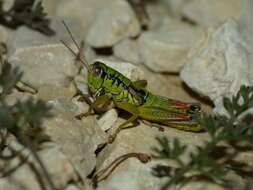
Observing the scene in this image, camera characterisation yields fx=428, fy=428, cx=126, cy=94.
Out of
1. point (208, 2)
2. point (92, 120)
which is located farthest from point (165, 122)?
point (208, 2)

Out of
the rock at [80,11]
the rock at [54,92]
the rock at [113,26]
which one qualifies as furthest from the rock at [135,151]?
the rock at [80,11]

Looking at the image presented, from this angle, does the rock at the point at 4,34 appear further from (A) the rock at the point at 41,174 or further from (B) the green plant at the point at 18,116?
(A) the rock at the point at 41,174

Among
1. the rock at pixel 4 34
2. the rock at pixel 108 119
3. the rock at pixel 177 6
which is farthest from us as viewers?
the rock at pixel 177 6

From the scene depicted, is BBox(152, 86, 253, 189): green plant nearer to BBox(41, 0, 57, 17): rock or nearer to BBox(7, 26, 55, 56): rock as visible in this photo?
BBox(7, 26, 55, 56): rock

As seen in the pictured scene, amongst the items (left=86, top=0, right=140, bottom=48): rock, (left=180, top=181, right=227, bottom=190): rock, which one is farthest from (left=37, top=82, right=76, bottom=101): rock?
(left=180, top=181, right=227, bottom=190): rock

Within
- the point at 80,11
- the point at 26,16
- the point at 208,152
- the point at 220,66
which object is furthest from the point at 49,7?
the point at 208,152

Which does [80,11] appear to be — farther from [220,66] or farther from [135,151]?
[135,151]
